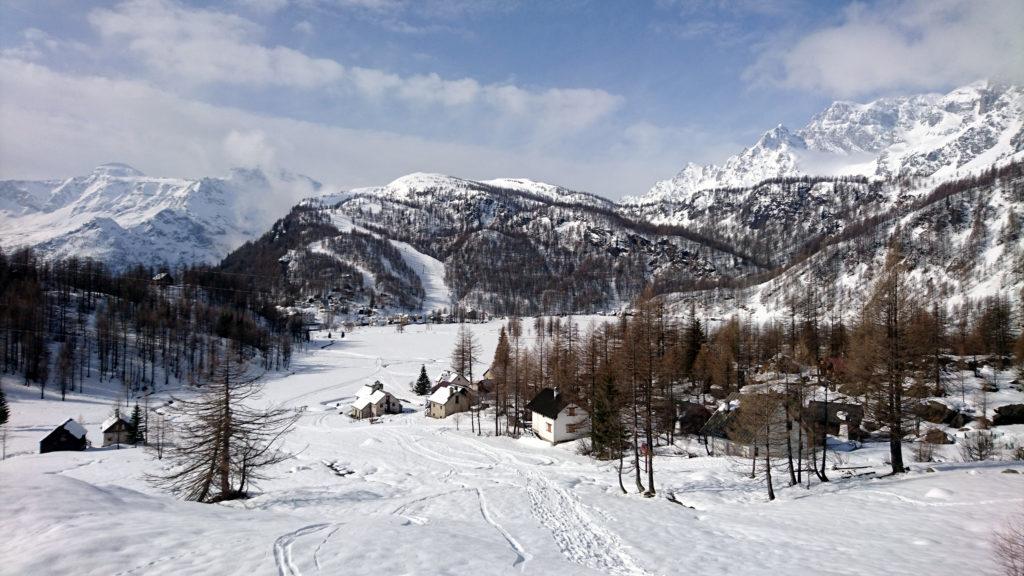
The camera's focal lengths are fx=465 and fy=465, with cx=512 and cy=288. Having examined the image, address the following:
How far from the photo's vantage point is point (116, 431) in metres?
50.6

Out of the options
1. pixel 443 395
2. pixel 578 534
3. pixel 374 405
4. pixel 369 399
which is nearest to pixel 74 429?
pixel 369 399

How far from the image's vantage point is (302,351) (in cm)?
13362

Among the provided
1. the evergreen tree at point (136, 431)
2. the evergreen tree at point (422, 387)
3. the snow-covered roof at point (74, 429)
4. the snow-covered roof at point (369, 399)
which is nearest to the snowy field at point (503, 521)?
the snow-covered roof at point (74, 429)

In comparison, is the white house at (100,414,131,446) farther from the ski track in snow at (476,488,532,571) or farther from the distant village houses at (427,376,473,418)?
the ski track in snow at (476,488,532,571)

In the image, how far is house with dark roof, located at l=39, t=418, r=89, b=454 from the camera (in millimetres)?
45031

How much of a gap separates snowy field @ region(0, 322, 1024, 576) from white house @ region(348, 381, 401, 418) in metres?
29.2

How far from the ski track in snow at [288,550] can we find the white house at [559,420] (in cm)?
3160

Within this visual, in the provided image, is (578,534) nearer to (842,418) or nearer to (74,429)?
(842,418)

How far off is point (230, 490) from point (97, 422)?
59.0 meters

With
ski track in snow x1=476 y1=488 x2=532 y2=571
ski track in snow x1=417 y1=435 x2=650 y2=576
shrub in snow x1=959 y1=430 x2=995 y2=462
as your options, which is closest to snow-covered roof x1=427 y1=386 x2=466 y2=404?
ski track in snow x1=417 y1=435 x2=650 y2=576

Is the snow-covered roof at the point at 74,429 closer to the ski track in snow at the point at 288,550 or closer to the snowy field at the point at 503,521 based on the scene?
the snowy field at the point at 503,521

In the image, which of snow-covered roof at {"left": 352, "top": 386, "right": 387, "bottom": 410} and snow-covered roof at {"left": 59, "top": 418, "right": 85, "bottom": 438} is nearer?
snow-covered roof at {"left": 59, "top": 418, "right": 85, "bottom": 438}

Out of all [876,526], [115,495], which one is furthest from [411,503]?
[876,526]

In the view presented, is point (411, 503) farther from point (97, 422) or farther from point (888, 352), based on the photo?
point (97, 422)
